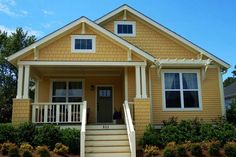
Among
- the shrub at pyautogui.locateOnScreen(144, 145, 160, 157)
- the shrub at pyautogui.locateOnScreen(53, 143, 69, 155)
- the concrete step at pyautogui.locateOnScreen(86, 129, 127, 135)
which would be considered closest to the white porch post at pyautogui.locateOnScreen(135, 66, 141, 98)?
the concrete step at pyautogui.locateOnScreen(86, 129, 127, 135)

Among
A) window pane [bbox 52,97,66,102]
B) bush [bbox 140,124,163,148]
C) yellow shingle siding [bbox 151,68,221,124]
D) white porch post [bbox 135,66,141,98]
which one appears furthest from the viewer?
window pane [bbox 52,97,66,102]

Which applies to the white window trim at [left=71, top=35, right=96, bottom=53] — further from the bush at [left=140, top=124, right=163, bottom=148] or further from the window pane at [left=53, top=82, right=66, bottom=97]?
the bush at [left=140, top=124, right=163, bottom=148]

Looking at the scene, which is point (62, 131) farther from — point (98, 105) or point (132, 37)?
point (132, 37)

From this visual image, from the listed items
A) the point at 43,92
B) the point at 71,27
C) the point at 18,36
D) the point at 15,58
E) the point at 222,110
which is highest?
the point at 18,36

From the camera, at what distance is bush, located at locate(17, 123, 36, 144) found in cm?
1222

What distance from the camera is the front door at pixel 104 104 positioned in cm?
1684

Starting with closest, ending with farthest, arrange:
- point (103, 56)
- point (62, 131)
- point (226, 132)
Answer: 1. point (62, 131)
2. point (226, 132)
3. point (103, 56)

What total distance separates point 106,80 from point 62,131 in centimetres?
538

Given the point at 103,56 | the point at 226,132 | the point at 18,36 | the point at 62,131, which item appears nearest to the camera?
the point at 62,131

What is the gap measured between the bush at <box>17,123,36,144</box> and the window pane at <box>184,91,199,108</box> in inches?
314

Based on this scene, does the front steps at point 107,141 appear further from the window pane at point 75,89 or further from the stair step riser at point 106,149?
the window pane at point 75,89

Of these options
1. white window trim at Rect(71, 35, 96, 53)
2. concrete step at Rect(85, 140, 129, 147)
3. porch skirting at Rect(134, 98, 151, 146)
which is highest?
white window trim at Rect(71, 35, 96, 53)

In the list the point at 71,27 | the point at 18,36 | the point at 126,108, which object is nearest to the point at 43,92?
the point at 71,27

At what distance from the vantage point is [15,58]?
44.4ft
